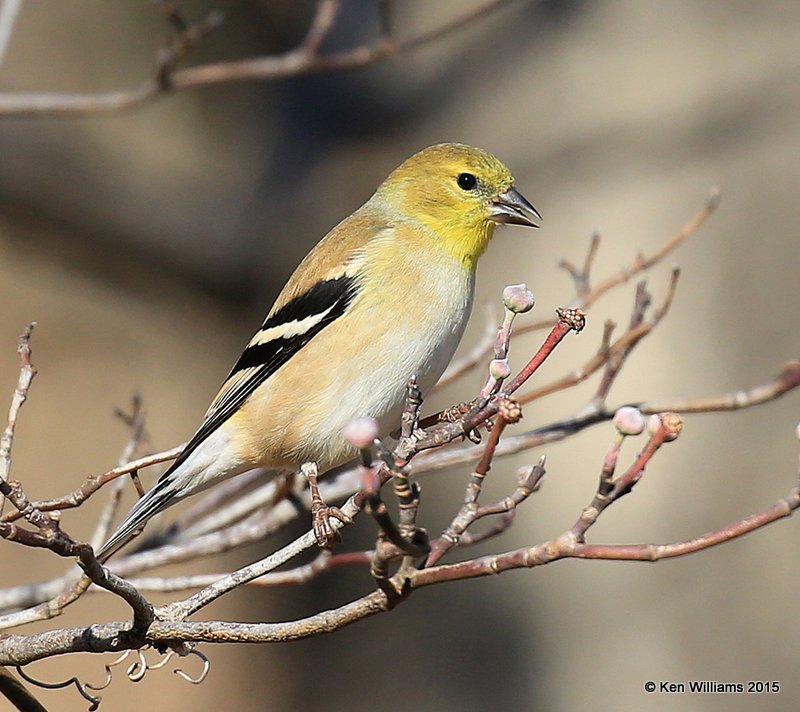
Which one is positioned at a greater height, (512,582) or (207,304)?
(207,304)

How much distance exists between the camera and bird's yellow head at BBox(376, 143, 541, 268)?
309 cm

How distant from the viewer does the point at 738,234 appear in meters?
4.80

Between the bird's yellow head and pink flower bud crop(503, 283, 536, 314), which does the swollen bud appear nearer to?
pink flower bud crop(503, 283, 536, 314)

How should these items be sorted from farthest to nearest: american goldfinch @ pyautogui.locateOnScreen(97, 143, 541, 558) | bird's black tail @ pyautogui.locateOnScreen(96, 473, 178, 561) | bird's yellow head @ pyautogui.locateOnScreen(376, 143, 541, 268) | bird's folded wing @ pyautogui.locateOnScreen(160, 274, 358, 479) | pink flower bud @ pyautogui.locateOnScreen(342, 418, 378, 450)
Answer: bird's yellow head @ pyautogui.locateOnScreen(376, 143, 541, 268) → bird's folded wing @ pyautogui.locateOnScreen(160, 274, 358, 479) → american goldfinch @ pyautogui.locateOnScreen(97, 143, 541, 558) → bird's black tail @ pyautogui.locateOnScreen(96, 473, 178, 561) → pink flower bud @ pyautogui.locateOnScreen(342, 418, 378, 450)

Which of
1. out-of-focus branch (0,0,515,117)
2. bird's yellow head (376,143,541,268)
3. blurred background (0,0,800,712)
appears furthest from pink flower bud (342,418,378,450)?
blurred background (0,0,800,712)

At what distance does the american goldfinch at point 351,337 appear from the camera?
271 centimetres

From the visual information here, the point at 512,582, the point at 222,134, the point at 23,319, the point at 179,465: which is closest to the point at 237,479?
the point at 179,465

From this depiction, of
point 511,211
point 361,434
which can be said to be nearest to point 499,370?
point 361,434

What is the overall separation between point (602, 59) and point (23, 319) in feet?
11.7

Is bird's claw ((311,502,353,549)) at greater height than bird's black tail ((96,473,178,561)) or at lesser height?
lesser

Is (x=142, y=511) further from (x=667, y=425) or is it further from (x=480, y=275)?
(x=480, y=275)

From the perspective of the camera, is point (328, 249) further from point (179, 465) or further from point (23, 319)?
point (23, 319)

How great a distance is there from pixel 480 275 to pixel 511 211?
206cm

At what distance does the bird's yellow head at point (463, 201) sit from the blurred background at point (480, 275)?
1.34m
